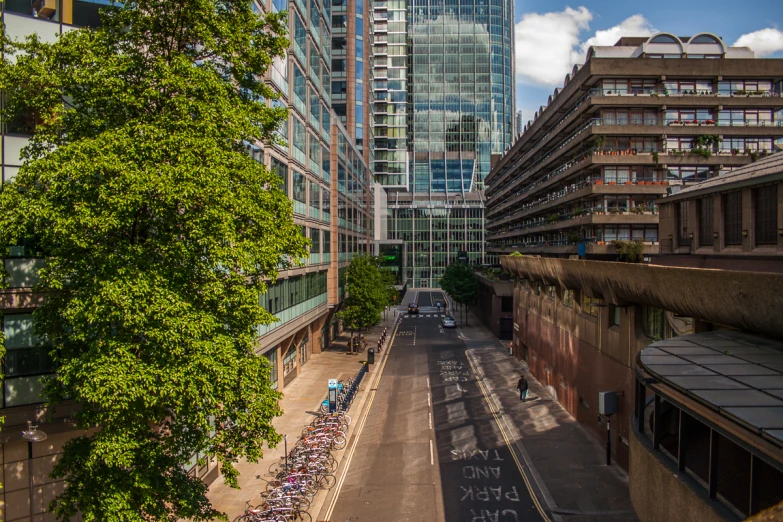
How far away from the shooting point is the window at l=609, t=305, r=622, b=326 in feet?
72.9

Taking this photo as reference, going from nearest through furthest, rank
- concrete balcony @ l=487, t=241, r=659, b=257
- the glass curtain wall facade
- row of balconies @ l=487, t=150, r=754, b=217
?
row of balconies @ l=487, t=150, r=754, b=217, concrete balcony @ l=487, t=241, r=659, b=257, the glass curtain wall facade

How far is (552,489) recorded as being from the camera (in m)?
19.0

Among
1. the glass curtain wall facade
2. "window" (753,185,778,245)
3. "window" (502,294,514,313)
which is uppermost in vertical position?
the glass curtain wall facade

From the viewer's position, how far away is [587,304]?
85.5 ft

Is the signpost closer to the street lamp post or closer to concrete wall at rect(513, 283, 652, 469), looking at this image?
concrete wall at rect(513, 283, 652, 469)

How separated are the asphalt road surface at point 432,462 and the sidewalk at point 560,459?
2.77 ft

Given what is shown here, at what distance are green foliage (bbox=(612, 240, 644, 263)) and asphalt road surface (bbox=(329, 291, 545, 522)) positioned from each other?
40.8 ft

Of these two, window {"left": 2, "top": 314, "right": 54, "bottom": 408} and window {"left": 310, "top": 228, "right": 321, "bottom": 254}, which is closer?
window {"left": 2, "top": 314, "right": 54, "bottom": 408}

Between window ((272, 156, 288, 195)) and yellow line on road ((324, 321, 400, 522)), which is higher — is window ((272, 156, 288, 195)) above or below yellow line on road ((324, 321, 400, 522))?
above

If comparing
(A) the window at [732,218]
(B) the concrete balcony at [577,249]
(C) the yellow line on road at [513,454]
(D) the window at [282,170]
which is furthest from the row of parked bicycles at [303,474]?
(B) the concrete balcony at [577,249]

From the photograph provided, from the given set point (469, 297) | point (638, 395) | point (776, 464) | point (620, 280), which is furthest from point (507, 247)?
point (776, 464)

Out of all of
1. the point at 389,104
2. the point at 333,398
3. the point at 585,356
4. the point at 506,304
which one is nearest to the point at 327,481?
the point at 333,398

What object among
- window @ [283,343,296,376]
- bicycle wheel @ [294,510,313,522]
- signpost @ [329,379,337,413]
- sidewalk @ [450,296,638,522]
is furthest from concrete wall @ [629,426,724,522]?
window @ [283,343,296,376]

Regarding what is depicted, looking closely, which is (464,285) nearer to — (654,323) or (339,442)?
(339,442)
